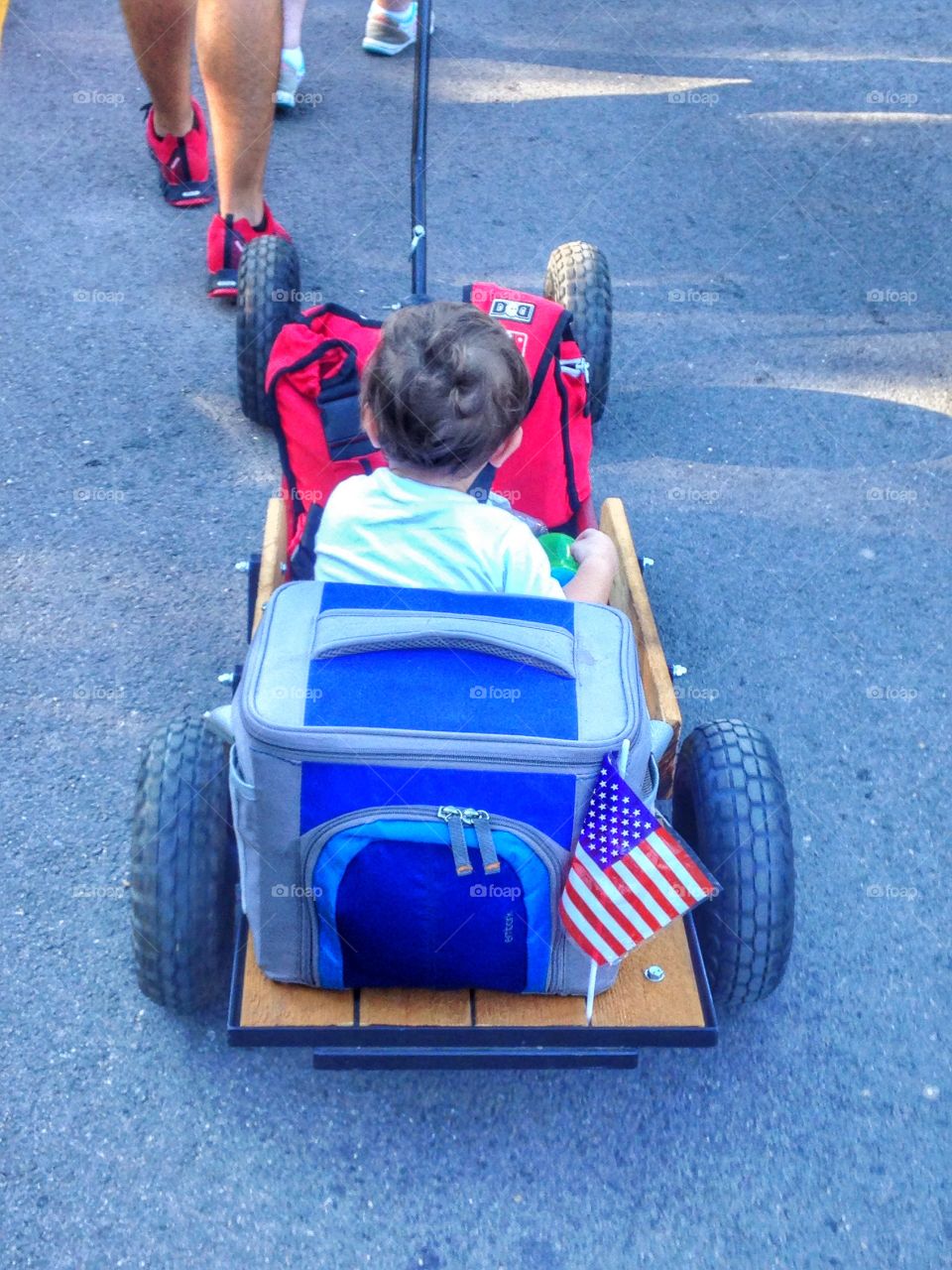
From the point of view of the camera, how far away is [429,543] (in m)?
2.11

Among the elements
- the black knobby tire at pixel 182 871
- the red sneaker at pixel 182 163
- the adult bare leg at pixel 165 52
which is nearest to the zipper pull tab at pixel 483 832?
the black knobby tire at pixel 182 871

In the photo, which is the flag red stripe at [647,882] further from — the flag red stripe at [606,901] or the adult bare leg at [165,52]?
A: the adult bare leg at [165,52]

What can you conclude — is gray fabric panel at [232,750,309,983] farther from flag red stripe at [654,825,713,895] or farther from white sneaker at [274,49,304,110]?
white sneaker at [274,49,304,110]

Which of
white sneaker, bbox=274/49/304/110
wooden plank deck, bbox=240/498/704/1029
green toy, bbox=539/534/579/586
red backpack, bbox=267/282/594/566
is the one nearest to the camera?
wooden plank deck, bbox=240/498/704/1029

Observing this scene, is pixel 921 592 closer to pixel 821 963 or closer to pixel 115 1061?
pixel 821 963

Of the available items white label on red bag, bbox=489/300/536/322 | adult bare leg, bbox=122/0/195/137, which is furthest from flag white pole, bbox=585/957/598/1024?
adult bare leg, bbox=122/0/195/137

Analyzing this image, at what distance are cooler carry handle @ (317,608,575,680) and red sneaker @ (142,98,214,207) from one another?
11.1 ft

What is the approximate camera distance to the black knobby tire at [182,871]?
2133 mm

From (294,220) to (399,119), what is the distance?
40.4 inches

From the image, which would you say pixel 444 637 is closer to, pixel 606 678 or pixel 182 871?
pixel 606 678

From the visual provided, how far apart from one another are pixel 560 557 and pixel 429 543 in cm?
71

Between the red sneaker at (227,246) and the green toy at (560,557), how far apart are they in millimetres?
1873

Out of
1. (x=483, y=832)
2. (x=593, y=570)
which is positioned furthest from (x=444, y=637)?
(x=593, y=570)

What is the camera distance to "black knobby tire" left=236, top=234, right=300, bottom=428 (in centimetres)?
357
